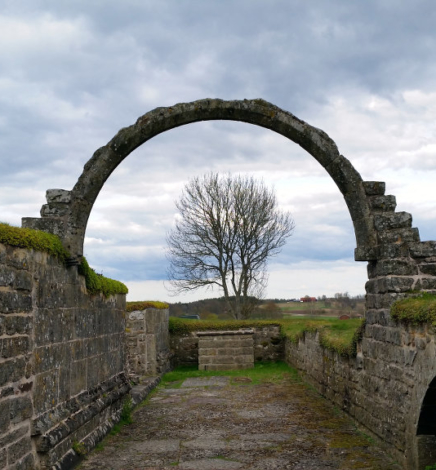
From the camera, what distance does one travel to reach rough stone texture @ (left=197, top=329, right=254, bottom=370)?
13.6m

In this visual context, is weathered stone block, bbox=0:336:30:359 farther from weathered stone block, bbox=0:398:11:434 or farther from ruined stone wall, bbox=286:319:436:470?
ruined stone wall, bbox=286:319:436:470

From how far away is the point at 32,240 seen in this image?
4.82m

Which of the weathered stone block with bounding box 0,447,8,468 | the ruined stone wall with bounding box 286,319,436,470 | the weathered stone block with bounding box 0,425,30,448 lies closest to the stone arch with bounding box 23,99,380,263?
the ruined stone wall with bounding box 286,319,436,470

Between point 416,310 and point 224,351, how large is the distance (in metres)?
9.06

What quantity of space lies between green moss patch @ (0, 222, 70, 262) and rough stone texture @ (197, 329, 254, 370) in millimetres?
8291

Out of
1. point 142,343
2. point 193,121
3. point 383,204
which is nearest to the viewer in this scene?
point 383,204

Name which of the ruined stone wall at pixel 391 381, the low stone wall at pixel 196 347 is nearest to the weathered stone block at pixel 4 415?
the ruined stone wall at pixel 391 381

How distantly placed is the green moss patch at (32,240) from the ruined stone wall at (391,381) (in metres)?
3.58

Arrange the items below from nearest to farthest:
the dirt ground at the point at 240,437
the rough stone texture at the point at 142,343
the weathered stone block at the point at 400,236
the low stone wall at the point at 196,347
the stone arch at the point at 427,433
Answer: the stone arch at the point at 427,433 < the dirt ground at the point at 240,437 < the weathered stone block at the point at 400,236 < the rough stone texture at the point at 142,343 < the low stone wall at the point at 196,347

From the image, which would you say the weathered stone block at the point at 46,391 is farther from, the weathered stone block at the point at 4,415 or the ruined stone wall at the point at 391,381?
the ruined stone wall at the point at 391,381

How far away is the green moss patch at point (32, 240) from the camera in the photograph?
432 cm

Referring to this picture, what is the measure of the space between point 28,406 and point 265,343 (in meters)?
11.1

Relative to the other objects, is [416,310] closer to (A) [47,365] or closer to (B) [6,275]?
(A) [47,365]

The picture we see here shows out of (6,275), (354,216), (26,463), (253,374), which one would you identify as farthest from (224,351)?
(6,275)
